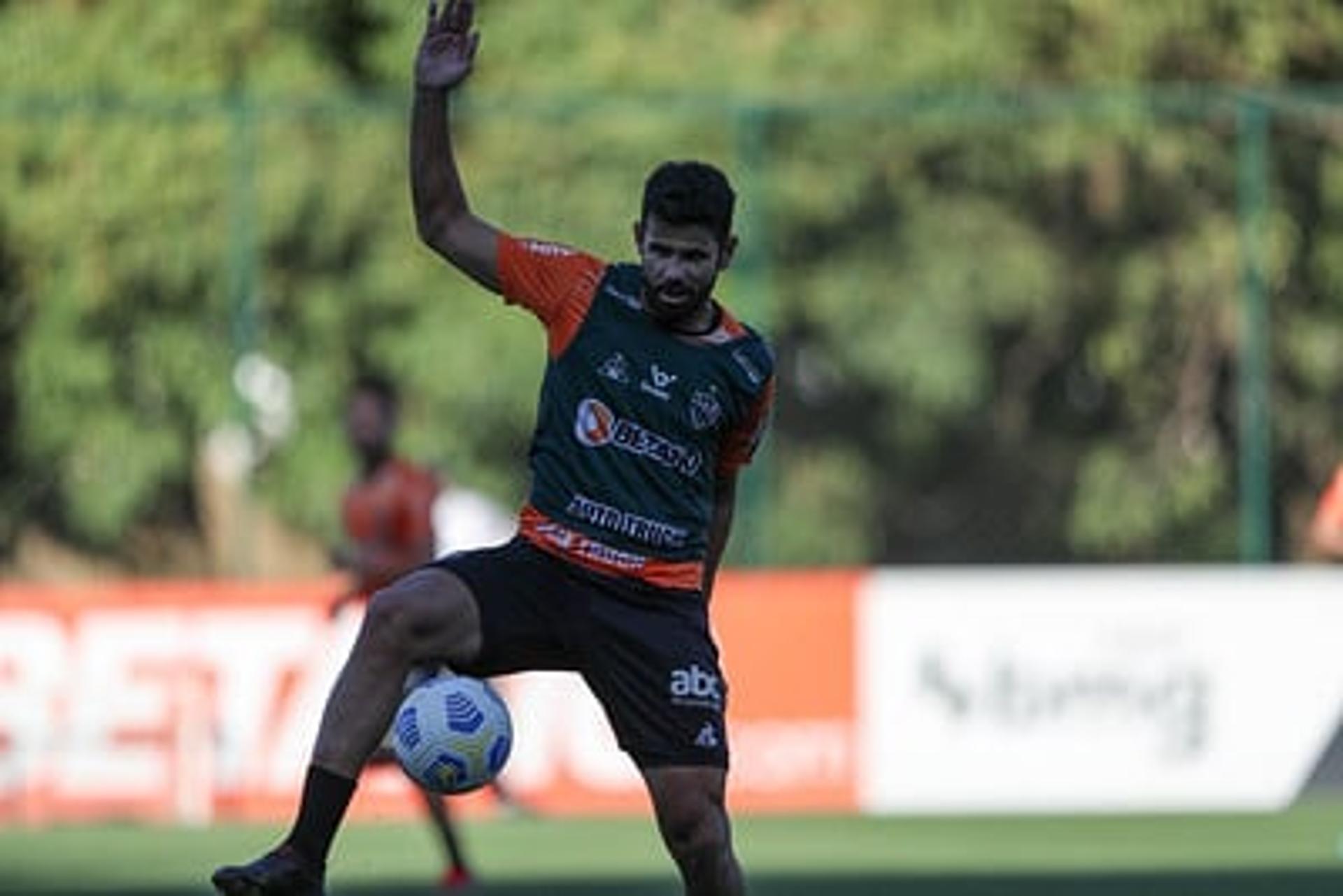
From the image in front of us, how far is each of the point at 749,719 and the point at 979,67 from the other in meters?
6.80

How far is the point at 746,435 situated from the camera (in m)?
10.5

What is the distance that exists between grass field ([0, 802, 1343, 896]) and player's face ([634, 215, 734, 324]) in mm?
5366

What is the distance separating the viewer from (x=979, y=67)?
1022 inches

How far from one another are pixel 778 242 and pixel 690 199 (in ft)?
47.4

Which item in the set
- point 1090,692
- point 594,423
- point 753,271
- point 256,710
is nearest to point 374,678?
point 594,423

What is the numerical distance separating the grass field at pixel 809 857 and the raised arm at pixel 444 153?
5.27 m

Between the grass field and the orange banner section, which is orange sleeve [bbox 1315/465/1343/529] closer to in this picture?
the grass field

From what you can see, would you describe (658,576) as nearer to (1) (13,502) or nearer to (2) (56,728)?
(2) (56,728)

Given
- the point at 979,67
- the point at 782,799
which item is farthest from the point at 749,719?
the point at 979,67

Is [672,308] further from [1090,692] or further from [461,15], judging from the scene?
[1090,692]

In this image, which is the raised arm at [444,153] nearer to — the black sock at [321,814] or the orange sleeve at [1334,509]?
the black sock at [321,814]

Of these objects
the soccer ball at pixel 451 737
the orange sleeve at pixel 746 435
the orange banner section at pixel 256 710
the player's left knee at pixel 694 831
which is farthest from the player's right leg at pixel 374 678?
the orange banner section at pixel 256 710

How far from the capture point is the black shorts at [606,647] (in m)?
10.2

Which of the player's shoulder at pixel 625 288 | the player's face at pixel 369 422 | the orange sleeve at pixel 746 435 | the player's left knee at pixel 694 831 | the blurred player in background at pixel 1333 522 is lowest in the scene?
the player's left knee at pixel 694 831
